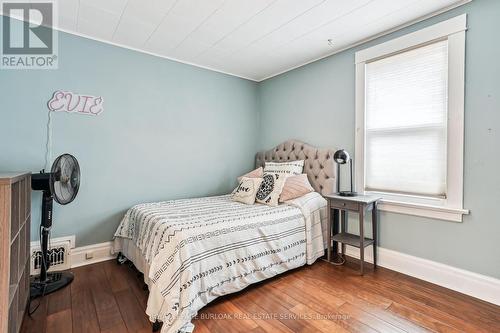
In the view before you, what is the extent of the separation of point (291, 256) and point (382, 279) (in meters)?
0.85

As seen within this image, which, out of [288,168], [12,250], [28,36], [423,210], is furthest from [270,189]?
[28,36]

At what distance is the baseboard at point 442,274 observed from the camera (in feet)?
6.24

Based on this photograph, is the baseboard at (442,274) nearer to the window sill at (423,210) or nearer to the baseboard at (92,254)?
the window sill at (423,210)

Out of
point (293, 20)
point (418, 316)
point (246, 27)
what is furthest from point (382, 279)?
point (246, 27)

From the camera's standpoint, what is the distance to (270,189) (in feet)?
9.23

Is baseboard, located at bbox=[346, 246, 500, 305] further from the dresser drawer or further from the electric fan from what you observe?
the electric fan

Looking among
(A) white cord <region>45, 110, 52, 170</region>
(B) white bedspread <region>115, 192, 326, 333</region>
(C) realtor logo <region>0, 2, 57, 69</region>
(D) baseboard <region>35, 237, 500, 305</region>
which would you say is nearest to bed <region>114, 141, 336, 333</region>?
(B) white bedspread <region>115, 192, 326, 333</region>

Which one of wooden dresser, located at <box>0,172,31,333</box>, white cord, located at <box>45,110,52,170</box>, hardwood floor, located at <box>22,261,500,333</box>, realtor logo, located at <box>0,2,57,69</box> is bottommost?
hardwood floor, located at <box>22,261,500,333</box>

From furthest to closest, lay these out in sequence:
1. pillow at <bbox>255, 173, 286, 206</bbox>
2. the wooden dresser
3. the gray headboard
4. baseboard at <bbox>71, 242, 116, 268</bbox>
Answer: the gray headboard
pillow at <bbox>255, 173, 286, 206</bbox>
baseboard at <bbox>71, 242, 116, 268</bbox>
the wooden dresser

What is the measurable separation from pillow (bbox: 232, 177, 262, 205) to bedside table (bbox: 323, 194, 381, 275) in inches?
31.2

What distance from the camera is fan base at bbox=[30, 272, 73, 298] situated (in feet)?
6.62

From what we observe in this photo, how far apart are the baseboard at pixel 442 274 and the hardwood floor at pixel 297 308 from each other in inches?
2.8

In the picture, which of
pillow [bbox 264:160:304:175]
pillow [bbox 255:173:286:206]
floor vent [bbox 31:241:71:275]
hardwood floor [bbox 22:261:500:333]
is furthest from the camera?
pillow [bbox 264:160:304:175]

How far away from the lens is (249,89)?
156 inches
